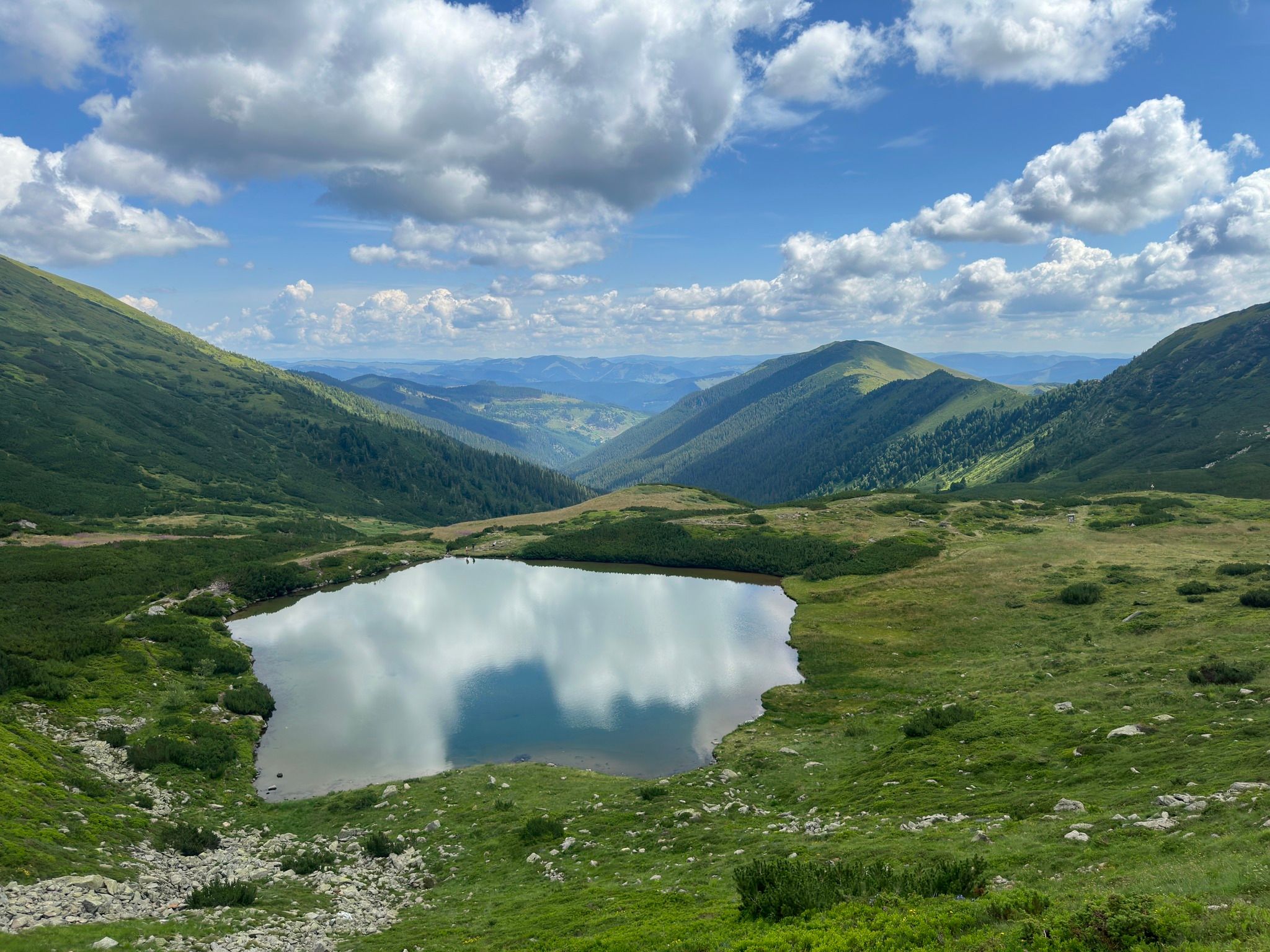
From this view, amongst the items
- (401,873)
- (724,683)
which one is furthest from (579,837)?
(724,683)

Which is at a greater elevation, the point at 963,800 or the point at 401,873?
the point at 963,800

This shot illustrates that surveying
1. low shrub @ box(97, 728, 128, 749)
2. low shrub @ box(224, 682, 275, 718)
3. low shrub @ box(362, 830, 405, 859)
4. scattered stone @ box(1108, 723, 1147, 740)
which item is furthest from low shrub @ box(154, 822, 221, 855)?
scattered stone @ box(1108, 723, 1147, 740)

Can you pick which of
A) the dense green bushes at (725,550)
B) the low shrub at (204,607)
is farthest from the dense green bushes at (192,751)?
the dense green bushes at (725,550)

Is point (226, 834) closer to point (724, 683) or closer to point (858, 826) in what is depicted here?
point (858, 826)

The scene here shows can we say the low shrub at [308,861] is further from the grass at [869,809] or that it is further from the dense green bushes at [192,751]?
the dense green bushes at [192,751]

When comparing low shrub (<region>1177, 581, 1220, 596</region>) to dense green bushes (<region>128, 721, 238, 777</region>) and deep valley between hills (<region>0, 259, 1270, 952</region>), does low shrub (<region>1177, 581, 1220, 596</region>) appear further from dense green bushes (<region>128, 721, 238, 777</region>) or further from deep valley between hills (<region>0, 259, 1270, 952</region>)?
dense green bushes (<region>128, 721, 238, 777</region>)

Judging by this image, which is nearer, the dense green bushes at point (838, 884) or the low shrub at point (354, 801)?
the dense green bushes at point (838, 884)
